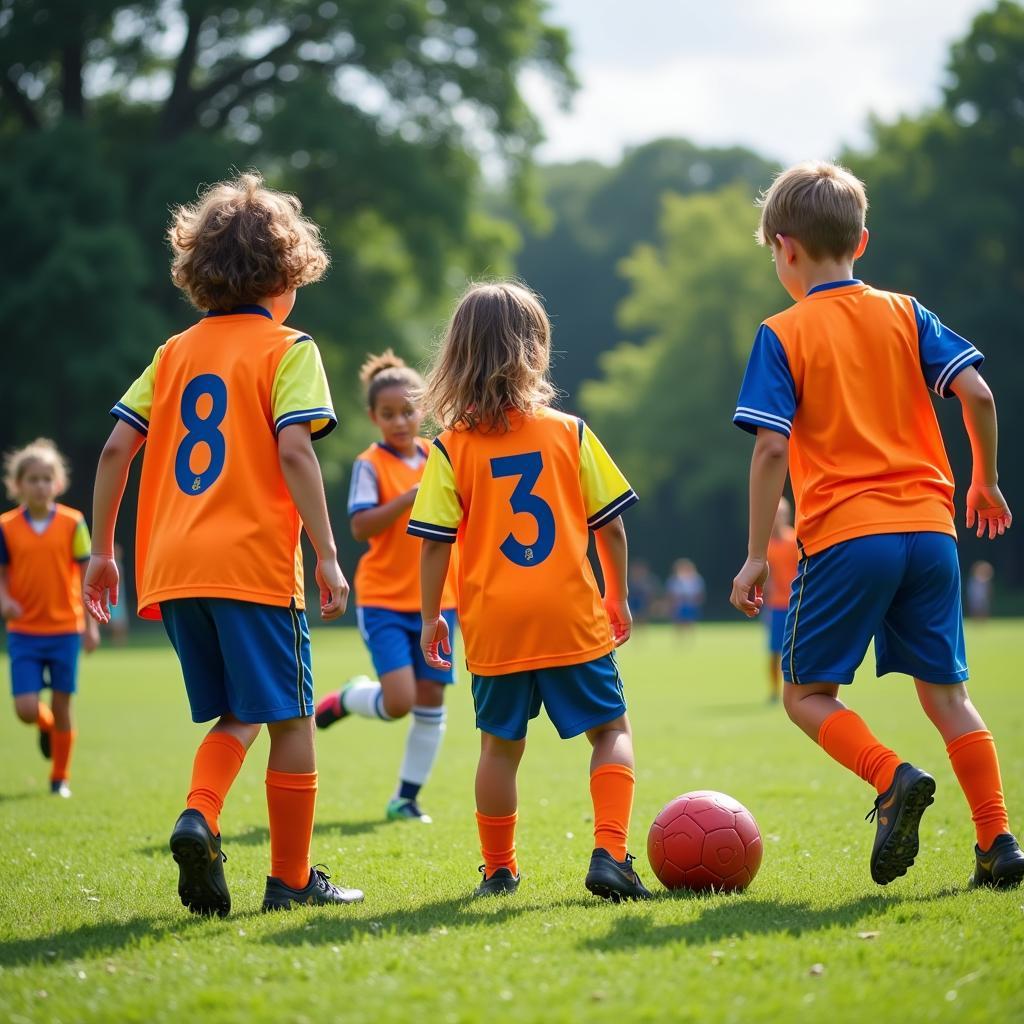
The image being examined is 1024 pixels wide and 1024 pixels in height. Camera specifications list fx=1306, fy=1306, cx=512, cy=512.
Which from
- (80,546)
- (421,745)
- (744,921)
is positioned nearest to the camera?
(744,921)

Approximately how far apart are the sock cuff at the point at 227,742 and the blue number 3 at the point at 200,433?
891mm

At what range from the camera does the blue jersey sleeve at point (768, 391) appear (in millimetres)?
4754

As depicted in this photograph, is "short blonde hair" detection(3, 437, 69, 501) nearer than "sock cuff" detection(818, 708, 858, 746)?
No

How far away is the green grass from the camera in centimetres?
338

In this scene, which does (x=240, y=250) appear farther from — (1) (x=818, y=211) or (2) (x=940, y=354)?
(2) (x=940, y=354)

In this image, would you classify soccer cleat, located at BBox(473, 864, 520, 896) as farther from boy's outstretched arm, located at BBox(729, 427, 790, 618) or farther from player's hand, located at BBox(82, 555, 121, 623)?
player's hand, located at BBox(82, 555, 121, 623)

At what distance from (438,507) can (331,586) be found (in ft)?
1.94

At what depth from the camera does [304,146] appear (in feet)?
108

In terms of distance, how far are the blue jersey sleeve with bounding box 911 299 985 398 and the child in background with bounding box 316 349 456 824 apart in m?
3.19

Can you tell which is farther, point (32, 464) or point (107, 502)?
point (32, 464)

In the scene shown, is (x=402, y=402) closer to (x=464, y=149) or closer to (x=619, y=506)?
(x=619, y=506)

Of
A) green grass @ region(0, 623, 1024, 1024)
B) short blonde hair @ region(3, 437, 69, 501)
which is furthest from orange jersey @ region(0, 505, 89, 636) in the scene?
green grass @ region(0, 623, 1024, 1024)

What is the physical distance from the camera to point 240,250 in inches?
190

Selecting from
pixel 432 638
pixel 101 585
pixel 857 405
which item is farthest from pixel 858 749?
pixel 101 585
